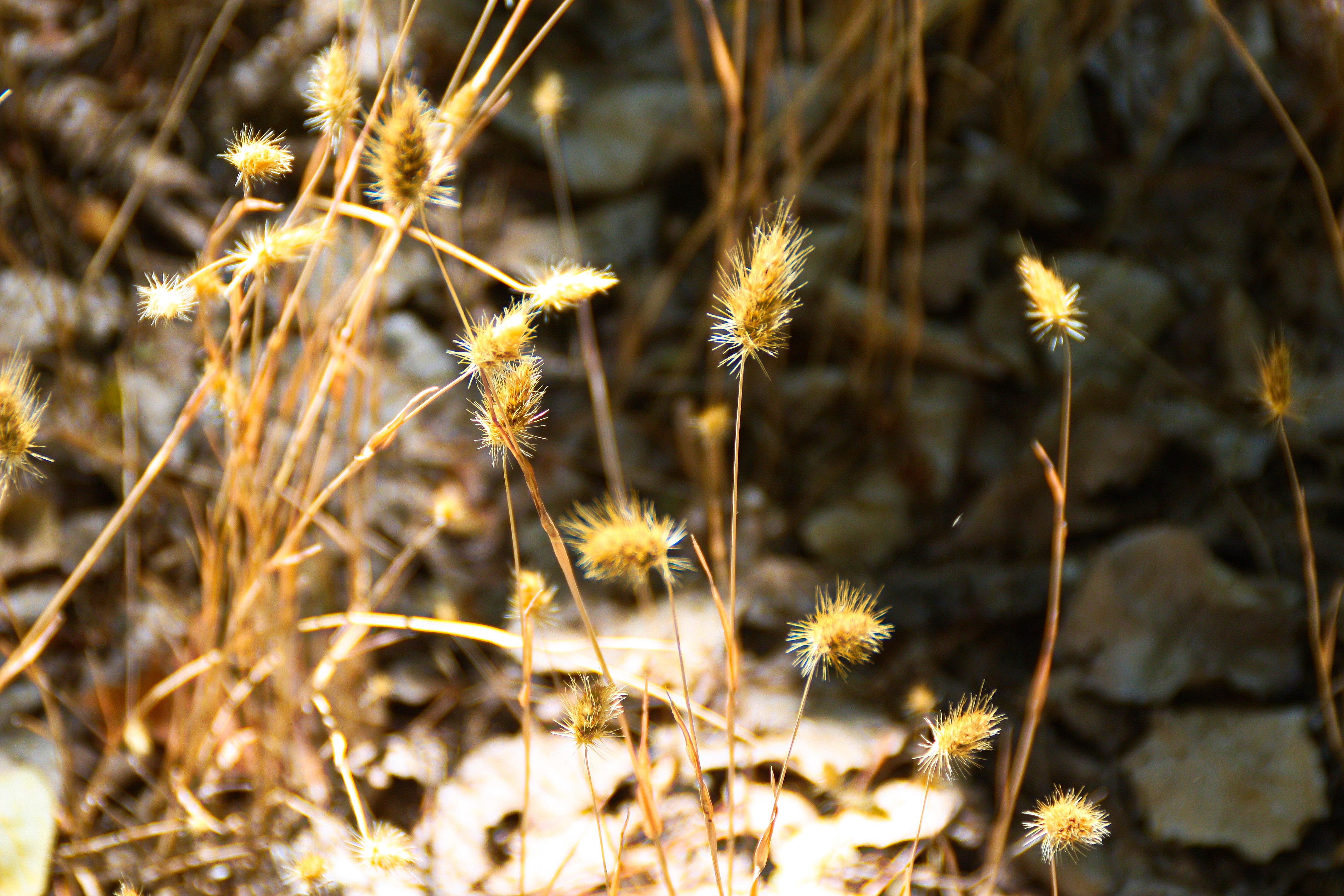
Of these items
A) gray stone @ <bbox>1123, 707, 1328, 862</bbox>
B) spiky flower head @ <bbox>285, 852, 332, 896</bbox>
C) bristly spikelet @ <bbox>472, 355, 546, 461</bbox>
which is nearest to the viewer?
bristly spikelet @ <bbox>472, 355, 546, 461</bbox>

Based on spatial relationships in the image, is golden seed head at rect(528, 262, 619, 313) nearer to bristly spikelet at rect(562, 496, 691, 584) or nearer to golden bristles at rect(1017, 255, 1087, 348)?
bristly spikelet at rect(562, 496, 691, 584)

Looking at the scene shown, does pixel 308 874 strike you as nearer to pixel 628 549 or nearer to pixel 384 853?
pixel 384 853

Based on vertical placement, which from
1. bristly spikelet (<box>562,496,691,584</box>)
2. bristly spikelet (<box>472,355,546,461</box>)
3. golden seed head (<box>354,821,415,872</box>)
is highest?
bristly spikelet (<box>472,355,546,461</box>)

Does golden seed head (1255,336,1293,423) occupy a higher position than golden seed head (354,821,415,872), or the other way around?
golden seed head (1255,336,1293,423)

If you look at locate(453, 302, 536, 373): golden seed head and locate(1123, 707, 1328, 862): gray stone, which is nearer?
locate(453, 302, 536, 373): golden seed head

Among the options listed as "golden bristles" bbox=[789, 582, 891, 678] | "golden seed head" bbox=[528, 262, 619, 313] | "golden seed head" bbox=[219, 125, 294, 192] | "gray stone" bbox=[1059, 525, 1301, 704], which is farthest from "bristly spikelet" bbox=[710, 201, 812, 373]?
"gray stone" bbox=[1059, 525, 1301, 704]

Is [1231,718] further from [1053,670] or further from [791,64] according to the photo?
[791,64]

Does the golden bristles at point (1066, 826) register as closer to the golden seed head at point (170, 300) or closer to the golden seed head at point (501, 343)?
the golden seed head at point (501, 343)

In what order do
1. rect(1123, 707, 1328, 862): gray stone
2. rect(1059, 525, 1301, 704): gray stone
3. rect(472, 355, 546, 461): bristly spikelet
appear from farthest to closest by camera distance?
rect(1059, 525, 1301, 704): gray stone < rect(1123, 707, 1328, 862): gray stone < rect(472, 355, 546, 461): bristly spikelet

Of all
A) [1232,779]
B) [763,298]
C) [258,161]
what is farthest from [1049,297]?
[1232,779]

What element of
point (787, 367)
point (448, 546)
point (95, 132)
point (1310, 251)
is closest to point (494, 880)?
point (448, 546)
